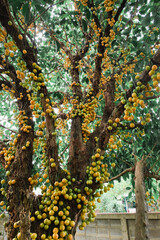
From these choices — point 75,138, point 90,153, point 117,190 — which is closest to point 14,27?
point 75,138

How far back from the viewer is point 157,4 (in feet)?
5.17

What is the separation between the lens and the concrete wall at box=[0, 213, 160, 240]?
2514 millimetres

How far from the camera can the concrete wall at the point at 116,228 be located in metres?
2.51

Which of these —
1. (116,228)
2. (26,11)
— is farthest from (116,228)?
(26,11)

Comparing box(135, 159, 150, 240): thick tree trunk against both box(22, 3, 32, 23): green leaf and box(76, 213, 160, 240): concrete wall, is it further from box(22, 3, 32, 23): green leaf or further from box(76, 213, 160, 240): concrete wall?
box(22, 3, 32, 23): green leaf

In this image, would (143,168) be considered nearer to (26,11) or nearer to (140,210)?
(140,210)

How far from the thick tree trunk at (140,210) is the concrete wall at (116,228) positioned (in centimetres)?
105

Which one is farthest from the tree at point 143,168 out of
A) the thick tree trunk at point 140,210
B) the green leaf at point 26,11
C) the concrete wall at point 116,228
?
the green leaf at point 26,11

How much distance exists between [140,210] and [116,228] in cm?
148

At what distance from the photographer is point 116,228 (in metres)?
2.81

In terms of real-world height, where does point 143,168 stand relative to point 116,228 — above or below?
above

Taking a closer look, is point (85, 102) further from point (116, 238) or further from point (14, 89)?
point (116, 238)

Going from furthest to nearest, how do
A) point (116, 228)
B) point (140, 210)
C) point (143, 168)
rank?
point (116, 228), point (143, 168), point (140, 210)

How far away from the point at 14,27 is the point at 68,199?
4.90 ft
